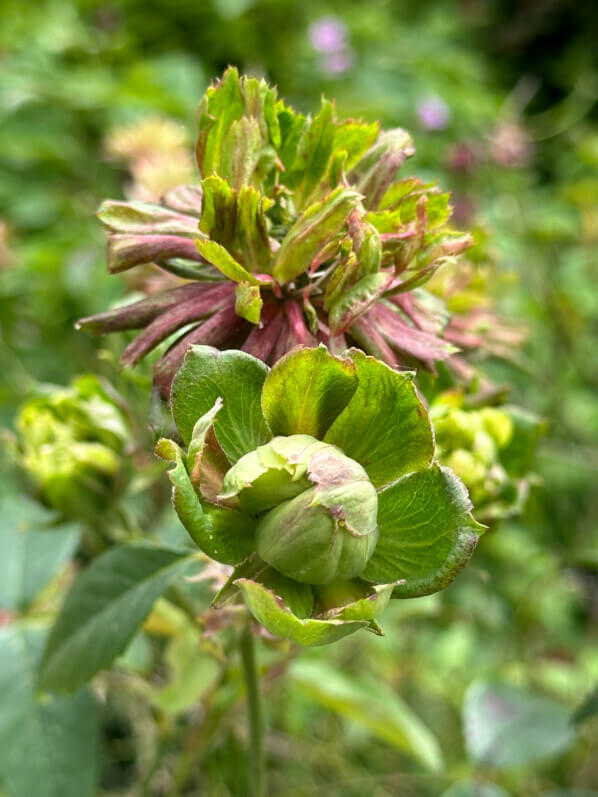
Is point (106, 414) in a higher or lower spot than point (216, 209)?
lower

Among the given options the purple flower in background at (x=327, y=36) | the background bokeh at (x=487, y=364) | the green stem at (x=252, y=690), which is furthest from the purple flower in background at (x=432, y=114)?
the green stem at (x=252, y=690)

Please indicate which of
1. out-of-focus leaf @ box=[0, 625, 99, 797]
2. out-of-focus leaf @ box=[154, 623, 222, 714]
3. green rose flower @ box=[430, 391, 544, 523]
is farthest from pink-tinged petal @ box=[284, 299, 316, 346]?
out-of-focus leaf @ box=[0, 625, 99, 797]

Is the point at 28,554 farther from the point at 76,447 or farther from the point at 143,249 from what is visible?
the point at 143,249

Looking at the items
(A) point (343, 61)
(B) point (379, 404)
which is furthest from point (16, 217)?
(B) point (379, 404)

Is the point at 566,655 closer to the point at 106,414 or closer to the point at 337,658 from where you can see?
the point at 337,658

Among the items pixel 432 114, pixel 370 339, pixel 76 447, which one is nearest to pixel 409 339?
pixel 370 339

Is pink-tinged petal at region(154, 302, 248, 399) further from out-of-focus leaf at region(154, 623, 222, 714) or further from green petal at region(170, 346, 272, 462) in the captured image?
out-of-focus leaf at region(154, 623, 222, 714)
